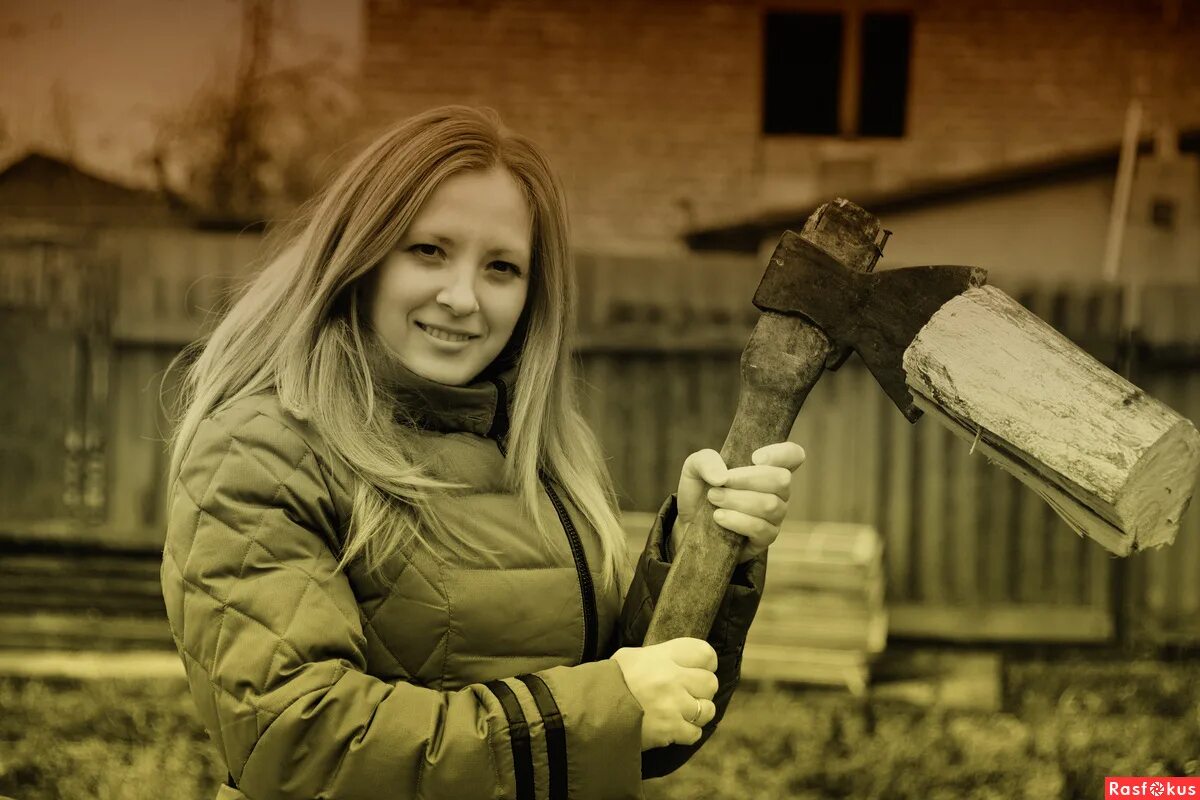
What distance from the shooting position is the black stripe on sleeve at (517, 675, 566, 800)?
50.6 inches

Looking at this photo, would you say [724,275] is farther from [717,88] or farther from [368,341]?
[368,341]

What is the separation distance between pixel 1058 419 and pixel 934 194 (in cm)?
252

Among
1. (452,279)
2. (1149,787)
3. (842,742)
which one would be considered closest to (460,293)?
(452,279)

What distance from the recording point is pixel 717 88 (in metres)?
3.66

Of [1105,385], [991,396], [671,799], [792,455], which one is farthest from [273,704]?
[671,799]

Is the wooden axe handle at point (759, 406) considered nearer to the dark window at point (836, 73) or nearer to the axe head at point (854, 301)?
the axe head at point (854, 301)

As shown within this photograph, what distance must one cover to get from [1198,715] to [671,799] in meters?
1.78

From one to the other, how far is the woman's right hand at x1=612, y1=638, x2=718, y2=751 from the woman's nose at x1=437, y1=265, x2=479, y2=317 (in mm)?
507

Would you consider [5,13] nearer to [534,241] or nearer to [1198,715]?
[534,241]

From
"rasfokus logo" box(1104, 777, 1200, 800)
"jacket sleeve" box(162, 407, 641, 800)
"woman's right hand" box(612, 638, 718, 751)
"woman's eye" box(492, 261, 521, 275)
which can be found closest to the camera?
"jacket sleeve" box(162, 407, 641, 800)

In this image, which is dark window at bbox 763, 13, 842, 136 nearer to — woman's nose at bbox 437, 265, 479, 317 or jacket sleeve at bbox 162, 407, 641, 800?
woman's nose at bbox 437, 265, 479, 317

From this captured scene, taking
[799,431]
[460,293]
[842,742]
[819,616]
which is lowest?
[842,742]

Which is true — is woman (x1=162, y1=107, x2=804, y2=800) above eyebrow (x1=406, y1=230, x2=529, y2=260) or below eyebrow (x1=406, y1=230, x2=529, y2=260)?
below

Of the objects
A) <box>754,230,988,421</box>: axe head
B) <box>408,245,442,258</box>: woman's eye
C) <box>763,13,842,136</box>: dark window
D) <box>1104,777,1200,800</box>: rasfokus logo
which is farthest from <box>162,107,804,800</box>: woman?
<box>1104,777,1200,800</box>: rasfokus logo
